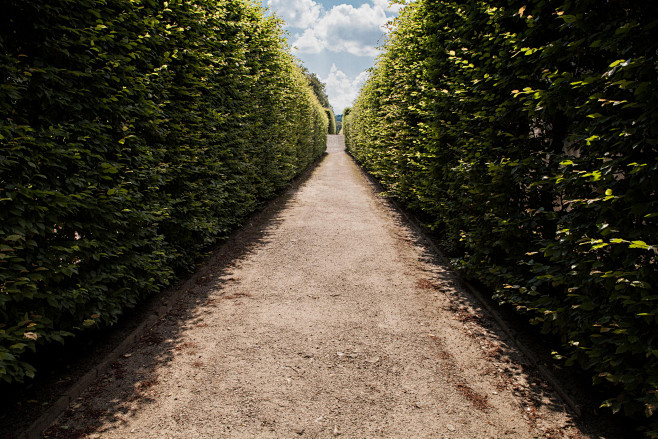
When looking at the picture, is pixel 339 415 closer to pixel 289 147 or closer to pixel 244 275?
pixel 244 275

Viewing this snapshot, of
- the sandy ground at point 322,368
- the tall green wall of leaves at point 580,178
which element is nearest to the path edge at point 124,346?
the sandy ground at point 322,368

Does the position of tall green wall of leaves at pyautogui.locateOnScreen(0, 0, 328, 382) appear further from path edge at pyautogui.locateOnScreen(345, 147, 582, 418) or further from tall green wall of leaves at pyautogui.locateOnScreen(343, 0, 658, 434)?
path edge at pyautogui.locateOnScreen(345, 147, 582, 418)

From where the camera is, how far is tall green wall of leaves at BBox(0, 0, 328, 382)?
2.58 meters

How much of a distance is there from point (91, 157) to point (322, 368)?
2997mm

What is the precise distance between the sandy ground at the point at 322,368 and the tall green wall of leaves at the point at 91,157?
0.70 meters

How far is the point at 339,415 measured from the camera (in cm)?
289

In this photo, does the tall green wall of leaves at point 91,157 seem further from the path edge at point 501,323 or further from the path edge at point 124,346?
the path edge at point 501,323

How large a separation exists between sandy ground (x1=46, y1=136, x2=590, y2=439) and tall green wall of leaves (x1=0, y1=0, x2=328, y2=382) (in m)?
0.70

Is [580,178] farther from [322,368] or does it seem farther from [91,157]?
[91,157]

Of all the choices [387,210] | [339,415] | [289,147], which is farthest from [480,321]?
[289,147]

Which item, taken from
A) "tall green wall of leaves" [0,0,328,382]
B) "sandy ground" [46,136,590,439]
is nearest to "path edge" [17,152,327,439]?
"sandy ground" [46,136,590,439]

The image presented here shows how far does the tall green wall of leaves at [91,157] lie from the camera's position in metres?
2.58

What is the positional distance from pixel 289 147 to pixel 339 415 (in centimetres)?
1230

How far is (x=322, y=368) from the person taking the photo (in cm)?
350
